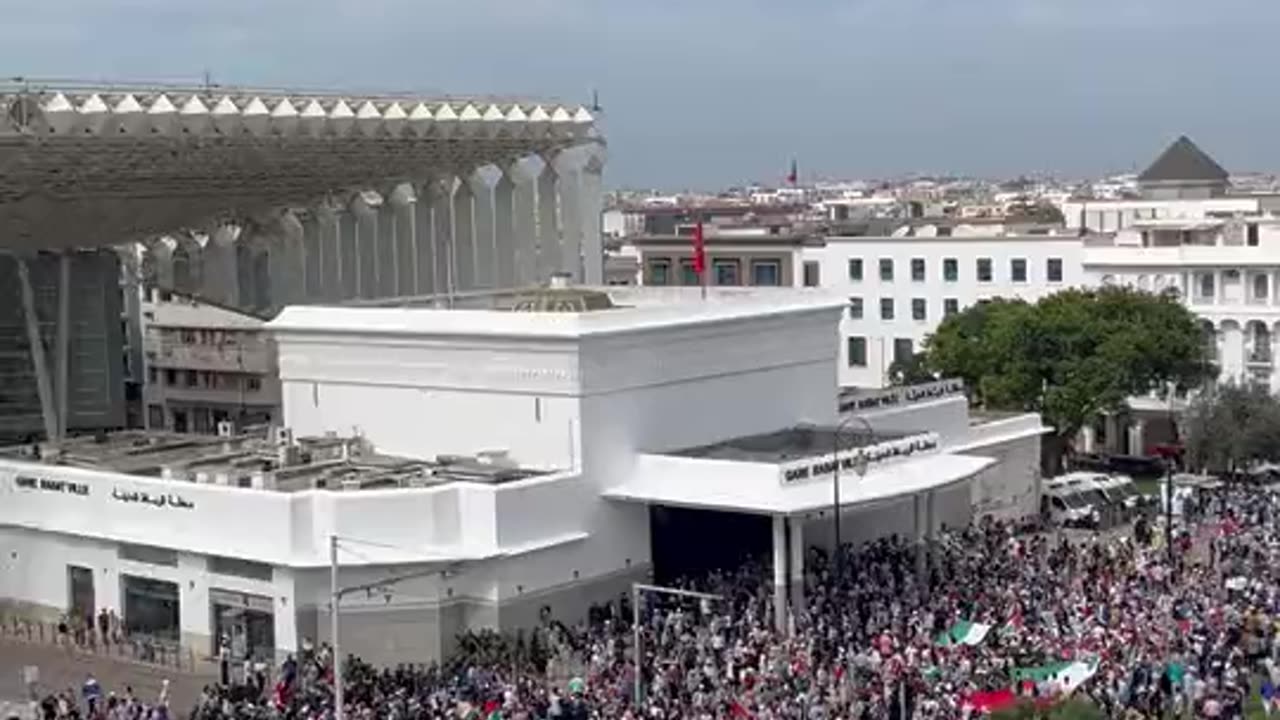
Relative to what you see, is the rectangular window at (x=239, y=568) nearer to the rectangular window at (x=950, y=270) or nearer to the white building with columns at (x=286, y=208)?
the white building with columns at (x=286, y=208)

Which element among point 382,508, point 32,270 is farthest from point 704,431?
point 32,270

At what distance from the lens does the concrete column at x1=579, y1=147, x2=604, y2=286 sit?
207 feet

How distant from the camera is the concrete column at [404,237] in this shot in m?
61.3

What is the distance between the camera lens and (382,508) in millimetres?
39031

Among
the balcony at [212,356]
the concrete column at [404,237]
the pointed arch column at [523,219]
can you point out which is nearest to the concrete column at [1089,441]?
the pointed arch column at [523,219]

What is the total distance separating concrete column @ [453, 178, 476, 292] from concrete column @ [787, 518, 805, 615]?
23578 millimetres

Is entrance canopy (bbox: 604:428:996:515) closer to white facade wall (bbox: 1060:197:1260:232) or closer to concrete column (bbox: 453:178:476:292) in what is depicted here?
concrete column (bbox: 453:178:476:292)

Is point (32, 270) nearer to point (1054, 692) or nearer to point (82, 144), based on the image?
point (82, 144)

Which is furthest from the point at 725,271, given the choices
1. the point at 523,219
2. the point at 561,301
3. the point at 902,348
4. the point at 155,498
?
the point at 155,498

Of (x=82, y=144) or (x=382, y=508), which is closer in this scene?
(x=382, y=508)

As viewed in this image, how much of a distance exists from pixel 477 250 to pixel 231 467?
65.2 ft

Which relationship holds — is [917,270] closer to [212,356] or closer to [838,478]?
[212,356]

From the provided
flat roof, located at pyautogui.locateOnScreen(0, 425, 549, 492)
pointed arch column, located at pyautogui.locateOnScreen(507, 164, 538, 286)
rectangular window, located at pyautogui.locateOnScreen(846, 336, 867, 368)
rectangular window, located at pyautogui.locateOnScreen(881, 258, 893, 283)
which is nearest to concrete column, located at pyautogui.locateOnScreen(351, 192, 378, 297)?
pointed arch column, located at pyautogui.locateOnScreen(507, 164, 538, 286)

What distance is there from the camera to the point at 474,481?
133 ft
